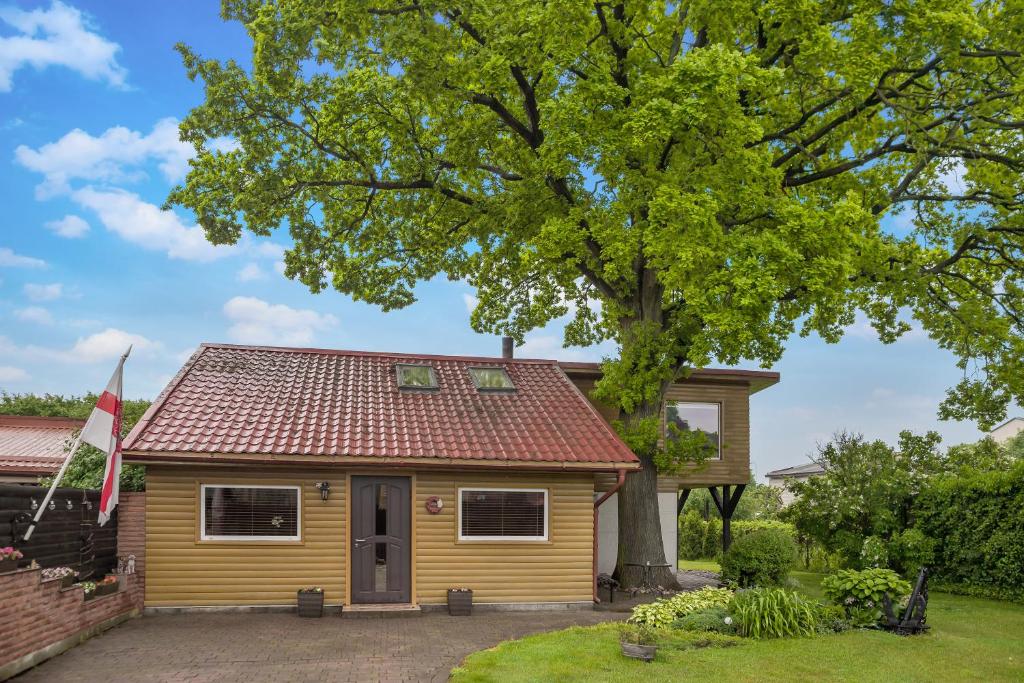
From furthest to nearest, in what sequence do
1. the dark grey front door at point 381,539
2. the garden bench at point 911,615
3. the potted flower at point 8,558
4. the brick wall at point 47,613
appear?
the dark grey front door at point 381,539, the garden bench at point 911,615, the potted flower at point 8,558, the brick wall at point 47,613

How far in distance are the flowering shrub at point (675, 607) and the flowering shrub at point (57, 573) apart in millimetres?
8180

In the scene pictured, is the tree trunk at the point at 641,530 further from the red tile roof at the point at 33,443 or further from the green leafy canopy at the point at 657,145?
the red tile roof at the point at 33,443

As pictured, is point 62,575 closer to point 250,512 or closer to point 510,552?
point 250,512

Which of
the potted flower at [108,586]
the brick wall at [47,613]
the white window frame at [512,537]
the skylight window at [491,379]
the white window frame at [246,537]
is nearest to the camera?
the brick wall at [47,613]

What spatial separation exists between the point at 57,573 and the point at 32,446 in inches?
611

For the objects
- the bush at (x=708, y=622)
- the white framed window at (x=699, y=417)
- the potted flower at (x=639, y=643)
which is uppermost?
the white framed window at (x=699, y=417)

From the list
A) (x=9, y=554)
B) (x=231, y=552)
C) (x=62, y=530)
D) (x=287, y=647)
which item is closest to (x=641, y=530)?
(x=231, y=552)

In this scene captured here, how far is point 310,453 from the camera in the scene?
44.3ft

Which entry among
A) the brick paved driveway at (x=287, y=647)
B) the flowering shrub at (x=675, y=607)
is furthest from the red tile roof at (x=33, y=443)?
the flowering shrub at (x=675, y=607)

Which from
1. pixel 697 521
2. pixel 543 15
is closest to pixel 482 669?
pixel 543 15

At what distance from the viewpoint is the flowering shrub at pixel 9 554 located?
932 centimetres

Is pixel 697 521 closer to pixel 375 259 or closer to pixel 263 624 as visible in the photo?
pixel 375 259

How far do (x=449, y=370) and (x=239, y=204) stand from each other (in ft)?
18.5

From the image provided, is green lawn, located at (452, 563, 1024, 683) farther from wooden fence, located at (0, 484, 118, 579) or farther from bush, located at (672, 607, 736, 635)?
wooden fence, located at (0, 484, 118, 579)
